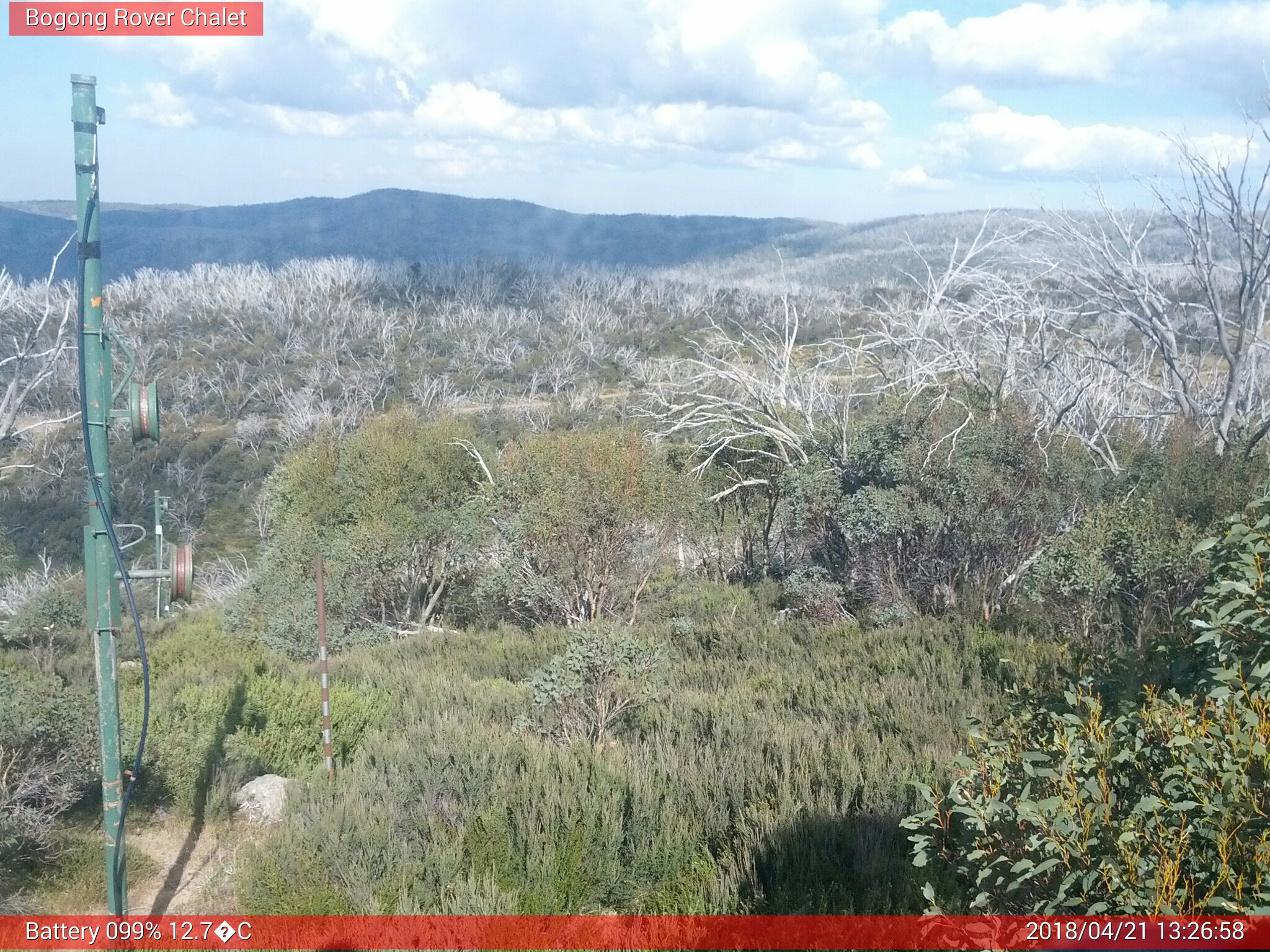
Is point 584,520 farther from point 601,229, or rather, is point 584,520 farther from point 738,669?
point 601,229

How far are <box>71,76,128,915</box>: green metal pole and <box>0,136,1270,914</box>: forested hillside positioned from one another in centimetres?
124

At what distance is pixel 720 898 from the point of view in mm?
4094

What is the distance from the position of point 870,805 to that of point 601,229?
139 metres

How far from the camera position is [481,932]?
3.99 metres

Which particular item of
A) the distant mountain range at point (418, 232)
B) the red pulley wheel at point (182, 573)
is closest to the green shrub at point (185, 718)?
the red pulley wheel at point (182, 573)

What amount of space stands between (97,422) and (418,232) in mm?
129424

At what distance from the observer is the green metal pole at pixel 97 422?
3.66 metres

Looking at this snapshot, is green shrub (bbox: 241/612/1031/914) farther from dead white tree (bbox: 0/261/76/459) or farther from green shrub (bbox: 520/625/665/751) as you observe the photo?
dead white tree (bbox: 0/261/76/459)

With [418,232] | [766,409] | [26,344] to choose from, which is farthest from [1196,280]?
Answer: [418,232]

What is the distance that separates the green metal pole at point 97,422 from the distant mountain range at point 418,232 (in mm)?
89658

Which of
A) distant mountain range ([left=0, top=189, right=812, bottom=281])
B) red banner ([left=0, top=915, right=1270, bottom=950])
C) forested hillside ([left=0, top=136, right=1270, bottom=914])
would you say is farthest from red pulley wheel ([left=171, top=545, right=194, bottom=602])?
distant mountain range ([left=0, top=189, right=812, bottom=281])

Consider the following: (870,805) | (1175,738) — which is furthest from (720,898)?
(1175,738)

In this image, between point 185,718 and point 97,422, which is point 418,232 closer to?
point 185,718

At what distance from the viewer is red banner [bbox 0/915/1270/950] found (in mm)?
3598
